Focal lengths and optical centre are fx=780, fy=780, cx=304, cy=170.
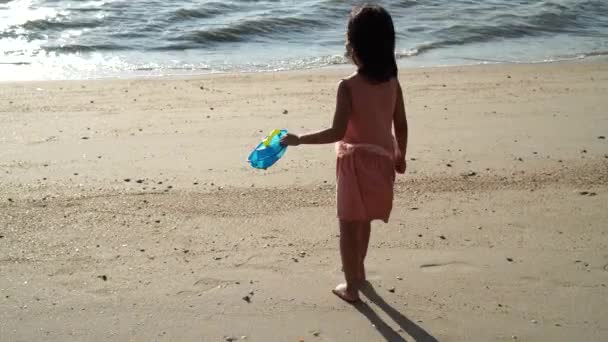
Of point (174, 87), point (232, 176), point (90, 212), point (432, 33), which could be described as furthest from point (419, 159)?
point (432, 33)

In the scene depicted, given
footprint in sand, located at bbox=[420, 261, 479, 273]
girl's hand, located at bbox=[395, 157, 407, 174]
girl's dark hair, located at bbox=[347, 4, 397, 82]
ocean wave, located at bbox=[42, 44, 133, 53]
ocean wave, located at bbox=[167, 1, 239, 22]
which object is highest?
girl's dark hair, located at bbox=[347, 4, 397, 82]

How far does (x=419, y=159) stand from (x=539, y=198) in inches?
38.6

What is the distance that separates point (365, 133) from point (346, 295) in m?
0.76

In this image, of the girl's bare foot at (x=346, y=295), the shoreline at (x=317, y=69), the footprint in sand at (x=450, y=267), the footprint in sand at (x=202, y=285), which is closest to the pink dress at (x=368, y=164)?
the girl's bare foot at (x=346, y=295)

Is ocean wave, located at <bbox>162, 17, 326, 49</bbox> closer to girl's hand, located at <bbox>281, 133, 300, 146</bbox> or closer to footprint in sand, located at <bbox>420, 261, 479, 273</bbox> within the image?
footprint in sand, located at <bbox>420, 261, 479, 273</bbox>

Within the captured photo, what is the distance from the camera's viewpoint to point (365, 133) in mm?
3369

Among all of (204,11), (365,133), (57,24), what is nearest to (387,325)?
(365,133)

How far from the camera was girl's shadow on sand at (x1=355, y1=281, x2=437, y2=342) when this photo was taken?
10.8ft

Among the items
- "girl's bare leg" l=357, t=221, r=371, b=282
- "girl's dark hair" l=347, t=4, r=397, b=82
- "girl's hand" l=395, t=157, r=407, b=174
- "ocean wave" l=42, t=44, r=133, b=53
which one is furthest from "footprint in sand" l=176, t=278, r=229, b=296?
"ocean wave" l=42, t=44, r=133, b=53

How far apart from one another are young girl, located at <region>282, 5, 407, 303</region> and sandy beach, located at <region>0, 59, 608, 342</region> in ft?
1.39

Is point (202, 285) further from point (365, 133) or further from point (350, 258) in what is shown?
point (365, 133)

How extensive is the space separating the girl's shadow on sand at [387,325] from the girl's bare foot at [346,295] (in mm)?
29

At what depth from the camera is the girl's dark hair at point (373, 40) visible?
3.16 metres

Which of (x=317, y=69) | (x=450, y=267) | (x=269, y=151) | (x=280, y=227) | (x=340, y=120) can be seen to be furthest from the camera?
(x=317, y=69)
